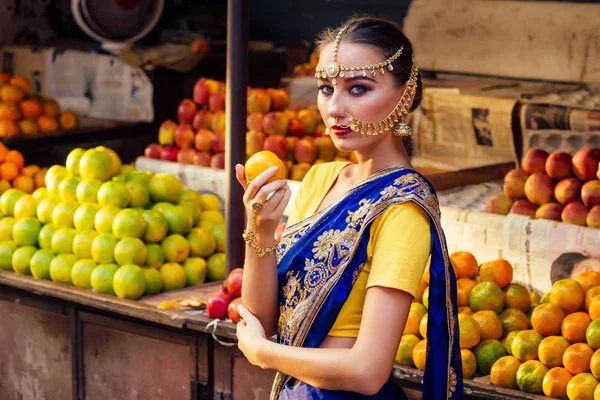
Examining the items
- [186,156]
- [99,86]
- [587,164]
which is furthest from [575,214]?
[99,86]

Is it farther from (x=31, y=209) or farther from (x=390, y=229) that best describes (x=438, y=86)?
(x=390, y=229)

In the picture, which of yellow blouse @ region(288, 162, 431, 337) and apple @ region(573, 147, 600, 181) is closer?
yellow blouse @ region(288, 162, 431, 337)

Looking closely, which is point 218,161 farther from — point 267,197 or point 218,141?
point 267,197

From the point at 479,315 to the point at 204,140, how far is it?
2.44m

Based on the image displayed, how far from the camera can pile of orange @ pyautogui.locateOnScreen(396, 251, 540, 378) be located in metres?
2.82

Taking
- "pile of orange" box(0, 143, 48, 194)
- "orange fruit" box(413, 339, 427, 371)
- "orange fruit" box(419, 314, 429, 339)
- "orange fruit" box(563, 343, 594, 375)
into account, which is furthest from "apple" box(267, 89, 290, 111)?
"orange fruit" box(563, 343, 594, 375)

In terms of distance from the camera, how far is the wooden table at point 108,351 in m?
3.32

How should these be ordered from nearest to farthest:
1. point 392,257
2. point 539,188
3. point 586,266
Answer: point 392,257 < point 586,266 < point 539,188

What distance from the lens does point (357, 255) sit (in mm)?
1865

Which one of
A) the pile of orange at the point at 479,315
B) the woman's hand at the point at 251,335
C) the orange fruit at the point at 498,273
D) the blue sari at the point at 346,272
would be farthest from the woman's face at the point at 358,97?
the orange fruit at the point at 498,273

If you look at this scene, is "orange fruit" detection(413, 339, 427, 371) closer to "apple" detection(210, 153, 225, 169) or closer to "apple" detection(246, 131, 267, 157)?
"apple" detection(246, 131, 267, 157)

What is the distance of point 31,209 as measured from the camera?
13.7 ft

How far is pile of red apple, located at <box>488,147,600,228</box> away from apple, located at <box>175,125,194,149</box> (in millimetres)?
1849

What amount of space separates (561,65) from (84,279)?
11.7 ft
